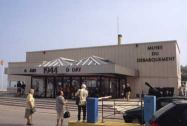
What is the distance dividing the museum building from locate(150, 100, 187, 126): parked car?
23.9 m

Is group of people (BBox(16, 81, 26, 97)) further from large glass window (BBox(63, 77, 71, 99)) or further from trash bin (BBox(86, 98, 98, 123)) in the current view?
trash bin (BBox(86, 98, 98, 123))

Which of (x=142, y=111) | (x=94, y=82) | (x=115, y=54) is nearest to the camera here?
(x=142, y=111)

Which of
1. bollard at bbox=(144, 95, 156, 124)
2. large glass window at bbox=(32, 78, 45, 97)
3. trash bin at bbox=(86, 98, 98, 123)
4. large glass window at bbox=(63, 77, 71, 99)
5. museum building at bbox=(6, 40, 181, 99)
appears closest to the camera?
bollard at bbox=(144, 95, 156, 124)

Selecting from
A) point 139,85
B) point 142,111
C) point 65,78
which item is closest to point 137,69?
point 139,85

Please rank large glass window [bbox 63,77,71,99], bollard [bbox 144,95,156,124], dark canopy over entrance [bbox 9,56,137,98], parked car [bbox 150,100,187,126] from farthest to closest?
large glass window [bbox 63,77,71,99] < dark canopy over entrance [bbox 9,56,137,98] < bollard [bbox 144,95,156,124] < parked car [bbox 150,100,187,126]

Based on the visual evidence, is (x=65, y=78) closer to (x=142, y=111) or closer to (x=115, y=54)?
(x=115, y=54)

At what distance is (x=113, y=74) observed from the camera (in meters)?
34.8

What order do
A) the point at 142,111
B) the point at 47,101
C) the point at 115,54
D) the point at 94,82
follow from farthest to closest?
the point at 115,54 < the point at 94,82 < the point at 47,101 < the point at 142,111

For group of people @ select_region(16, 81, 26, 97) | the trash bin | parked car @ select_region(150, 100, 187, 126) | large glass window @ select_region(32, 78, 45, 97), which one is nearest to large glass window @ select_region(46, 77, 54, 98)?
large glass window @ select_region(32, 78, 45, 97)

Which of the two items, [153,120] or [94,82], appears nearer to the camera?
[153,120]

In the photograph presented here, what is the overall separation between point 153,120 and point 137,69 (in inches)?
1191

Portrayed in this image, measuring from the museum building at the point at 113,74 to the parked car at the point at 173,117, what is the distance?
2387cm

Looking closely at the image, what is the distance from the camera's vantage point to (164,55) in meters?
37.6

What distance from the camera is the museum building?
113 ft
